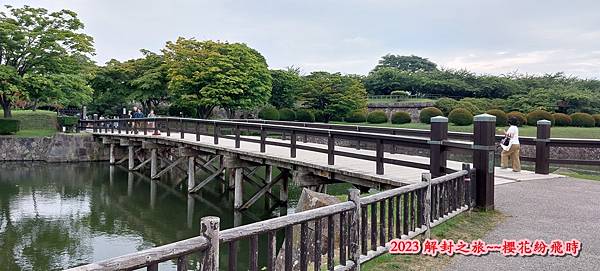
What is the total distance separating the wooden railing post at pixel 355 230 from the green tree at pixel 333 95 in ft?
101

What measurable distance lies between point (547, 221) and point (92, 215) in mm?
11892

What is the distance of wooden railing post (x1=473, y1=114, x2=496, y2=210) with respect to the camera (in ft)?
22.5

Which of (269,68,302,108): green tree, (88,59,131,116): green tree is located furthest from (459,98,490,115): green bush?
(88,59,131,116): green tree

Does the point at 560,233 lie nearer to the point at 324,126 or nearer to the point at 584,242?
the point at 584,242

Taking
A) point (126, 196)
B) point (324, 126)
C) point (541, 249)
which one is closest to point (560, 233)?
point (541, 249)

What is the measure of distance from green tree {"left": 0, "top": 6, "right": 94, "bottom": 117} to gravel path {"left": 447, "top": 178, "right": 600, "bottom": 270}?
2449cm

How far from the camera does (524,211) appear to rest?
6949 mm

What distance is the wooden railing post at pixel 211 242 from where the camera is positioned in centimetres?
274

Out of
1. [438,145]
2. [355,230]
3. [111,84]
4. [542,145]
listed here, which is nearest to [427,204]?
[355,230]

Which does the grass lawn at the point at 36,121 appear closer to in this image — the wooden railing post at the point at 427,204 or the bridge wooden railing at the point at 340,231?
the bridge wooden railing at the point at 340,231

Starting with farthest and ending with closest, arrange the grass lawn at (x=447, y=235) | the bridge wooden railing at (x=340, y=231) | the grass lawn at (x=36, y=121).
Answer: the grass lawn at (x=36, y=121), the grass lawn at (x=447, y=235), the bridge wooden railing at (x=340, y=231)

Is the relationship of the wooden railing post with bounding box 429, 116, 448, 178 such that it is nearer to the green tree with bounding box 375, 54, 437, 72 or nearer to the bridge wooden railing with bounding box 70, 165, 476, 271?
the bridge wooden railing with bounding box 70, 165, 476, 271

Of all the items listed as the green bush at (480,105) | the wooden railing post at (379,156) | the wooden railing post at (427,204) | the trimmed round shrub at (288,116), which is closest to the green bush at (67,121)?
the trimmed round shrub at (288,116)

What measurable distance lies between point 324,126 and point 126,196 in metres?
7.55
